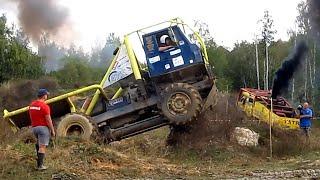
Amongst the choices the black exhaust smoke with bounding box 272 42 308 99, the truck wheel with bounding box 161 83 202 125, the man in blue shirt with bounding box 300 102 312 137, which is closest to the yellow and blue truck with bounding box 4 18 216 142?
the truck wheel with bounding box 161 83 202 125

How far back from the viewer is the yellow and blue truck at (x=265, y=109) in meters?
22.3

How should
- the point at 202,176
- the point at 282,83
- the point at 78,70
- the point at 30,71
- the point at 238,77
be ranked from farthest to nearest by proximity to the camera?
the point at 238,77 → the point at 78,70 → the point at 30,71 → the point at 282,83 → the point at 202,176

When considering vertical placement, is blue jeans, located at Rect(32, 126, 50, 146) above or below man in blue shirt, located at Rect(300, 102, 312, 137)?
below

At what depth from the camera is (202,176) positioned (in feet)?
39.2

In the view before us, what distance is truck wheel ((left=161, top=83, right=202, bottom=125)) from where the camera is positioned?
51.8 feet

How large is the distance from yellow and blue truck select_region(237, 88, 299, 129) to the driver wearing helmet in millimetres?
6625

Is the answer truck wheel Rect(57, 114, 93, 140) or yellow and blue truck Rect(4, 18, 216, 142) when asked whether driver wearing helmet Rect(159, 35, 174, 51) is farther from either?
truck wheel Rect(57, 114, 93, 140)

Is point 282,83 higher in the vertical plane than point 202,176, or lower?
higher

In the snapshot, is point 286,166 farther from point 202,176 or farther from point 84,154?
point 84,154

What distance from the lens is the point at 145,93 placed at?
53.3 ft

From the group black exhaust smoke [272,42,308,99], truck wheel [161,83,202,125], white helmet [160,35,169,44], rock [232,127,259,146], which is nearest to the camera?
truck wheel [161,83,202,125]

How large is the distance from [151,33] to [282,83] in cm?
1505

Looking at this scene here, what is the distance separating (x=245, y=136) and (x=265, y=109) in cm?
609

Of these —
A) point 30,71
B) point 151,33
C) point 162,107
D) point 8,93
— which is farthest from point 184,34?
point 30,71
